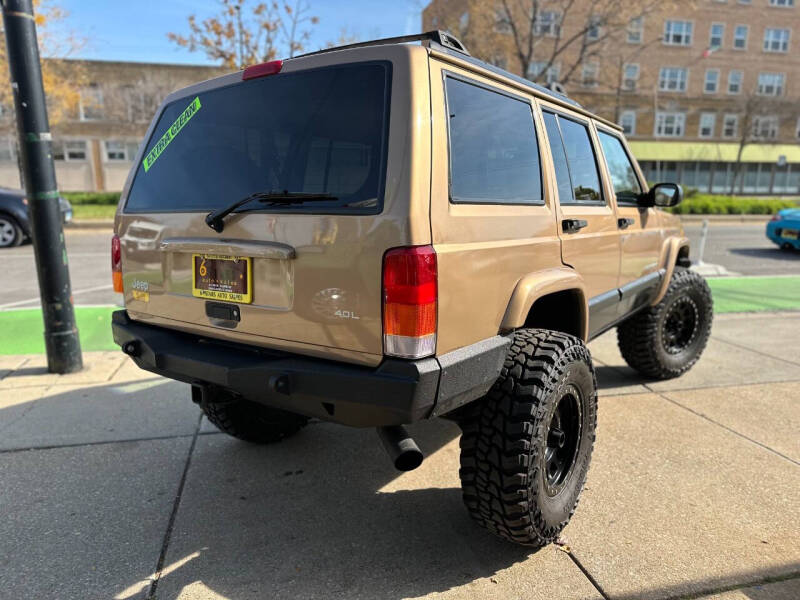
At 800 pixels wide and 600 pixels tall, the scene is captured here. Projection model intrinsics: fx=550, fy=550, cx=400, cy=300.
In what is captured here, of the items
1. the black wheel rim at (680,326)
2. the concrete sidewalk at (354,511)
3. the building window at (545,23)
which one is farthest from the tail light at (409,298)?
the building window at (545,23)

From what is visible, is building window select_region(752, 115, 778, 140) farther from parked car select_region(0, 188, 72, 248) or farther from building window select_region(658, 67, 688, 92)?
parked car select_region(0, 188, 72, 248)

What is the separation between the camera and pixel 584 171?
3.22 m

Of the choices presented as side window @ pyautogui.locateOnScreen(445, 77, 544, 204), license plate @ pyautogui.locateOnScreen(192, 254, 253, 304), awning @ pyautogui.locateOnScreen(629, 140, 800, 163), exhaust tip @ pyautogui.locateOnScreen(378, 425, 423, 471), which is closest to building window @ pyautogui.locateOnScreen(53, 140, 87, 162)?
awning @ pyautogui.locateOnScreen(629, 140, 800, 163)

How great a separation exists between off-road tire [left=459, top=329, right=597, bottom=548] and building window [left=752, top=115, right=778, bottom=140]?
47.9m

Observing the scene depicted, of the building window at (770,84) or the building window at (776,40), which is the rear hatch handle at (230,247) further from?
the building window at (776,40)

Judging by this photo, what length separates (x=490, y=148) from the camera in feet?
7.63

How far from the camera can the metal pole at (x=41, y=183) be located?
4.11 metres

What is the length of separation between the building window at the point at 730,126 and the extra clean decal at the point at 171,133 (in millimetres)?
47715

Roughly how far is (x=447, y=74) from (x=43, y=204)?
372 centimetres

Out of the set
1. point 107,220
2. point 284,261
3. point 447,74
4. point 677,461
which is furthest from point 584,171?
point 107,220

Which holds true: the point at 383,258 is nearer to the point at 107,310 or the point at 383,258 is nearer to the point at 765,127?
the point at 107,310

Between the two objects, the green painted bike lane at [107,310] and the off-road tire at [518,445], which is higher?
the off-road tire at [518,445]

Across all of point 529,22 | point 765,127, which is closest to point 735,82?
point 765,127

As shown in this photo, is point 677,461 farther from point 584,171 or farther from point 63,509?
point 63,509
